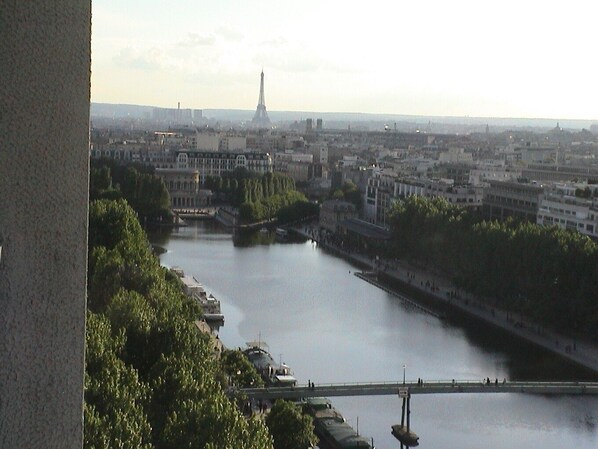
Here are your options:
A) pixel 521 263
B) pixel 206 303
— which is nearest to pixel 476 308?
pixel 521 263

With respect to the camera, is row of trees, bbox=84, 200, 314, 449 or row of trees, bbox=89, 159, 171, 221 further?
row of trees, bbox=89, 159, 171, 221

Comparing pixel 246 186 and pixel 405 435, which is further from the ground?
pixel 246 186

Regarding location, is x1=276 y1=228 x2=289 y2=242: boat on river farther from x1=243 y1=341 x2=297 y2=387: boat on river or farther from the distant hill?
the distant hill

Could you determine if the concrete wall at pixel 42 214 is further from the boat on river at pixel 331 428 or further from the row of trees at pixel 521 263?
the row of trees at pixel 521 263

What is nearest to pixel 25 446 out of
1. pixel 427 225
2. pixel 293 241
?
pixel 427 225

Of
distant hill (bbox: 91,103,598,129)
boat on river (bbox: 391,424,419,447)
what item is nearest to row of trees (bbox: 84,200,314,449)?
boat on river (bbox: 391,424,419,447)

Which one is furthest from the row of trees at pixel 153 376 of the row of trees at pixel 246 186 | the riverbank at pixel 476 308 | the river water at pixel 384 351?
the row of trees at pixel 246 186

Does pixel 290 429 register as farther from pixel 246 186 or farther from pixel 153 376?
pixel 246 186
